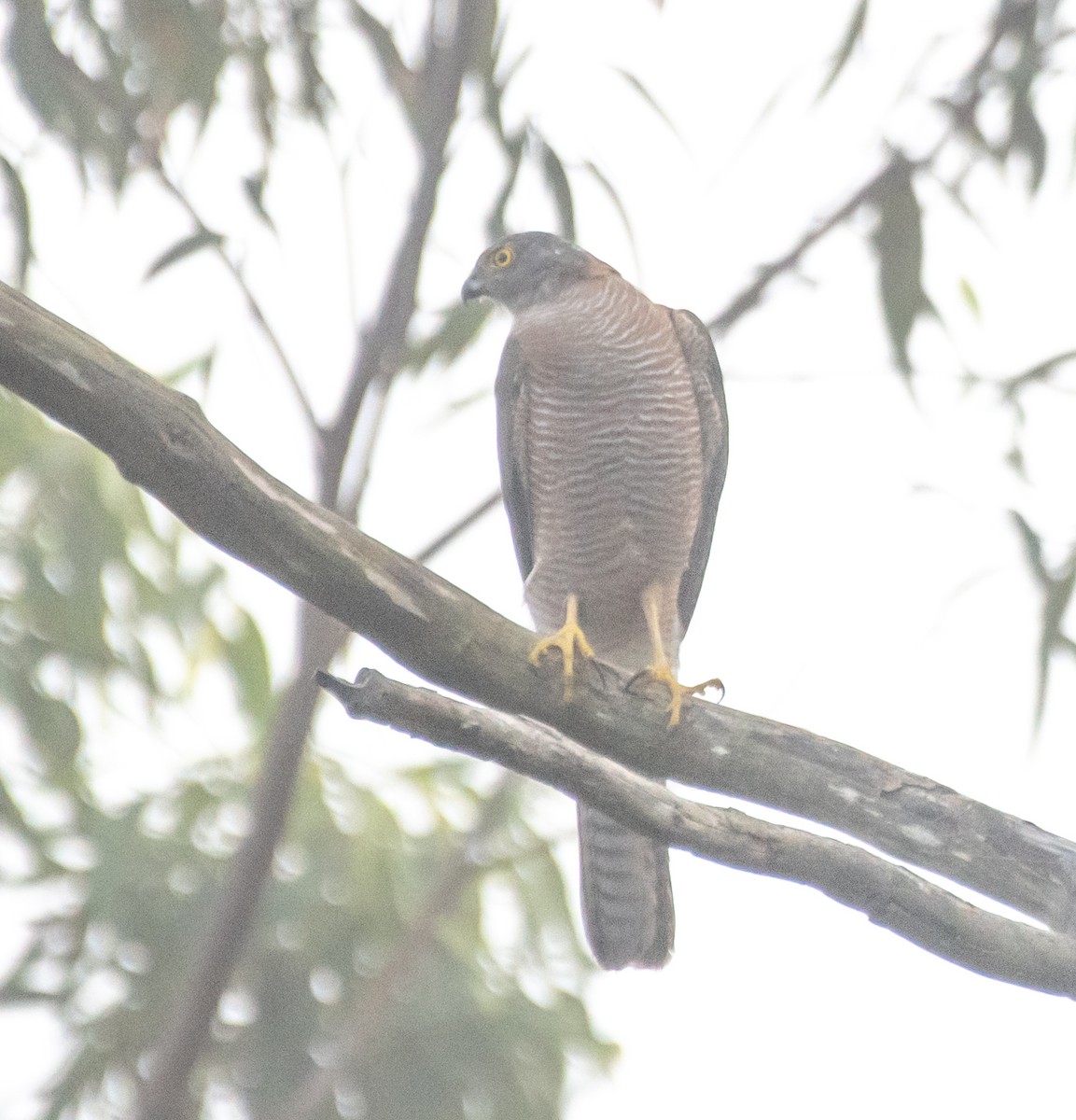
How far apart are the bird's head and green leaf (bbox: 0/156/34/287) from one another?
167 centimetres

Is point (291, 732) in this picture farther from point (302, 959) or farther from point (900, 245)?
point (900, 245)

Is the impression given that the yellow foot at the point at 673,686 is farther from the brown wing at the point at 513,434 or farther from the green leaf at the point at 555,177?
the green leaf at the point at 555,177

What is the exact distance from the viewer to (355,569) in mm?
2533

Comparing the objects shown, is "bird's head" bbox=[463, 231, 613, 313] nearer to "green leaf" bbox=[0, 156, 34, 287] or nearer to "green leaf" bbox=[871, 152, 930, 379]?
"green leaf" bbox=[871, 152, 930, 379]

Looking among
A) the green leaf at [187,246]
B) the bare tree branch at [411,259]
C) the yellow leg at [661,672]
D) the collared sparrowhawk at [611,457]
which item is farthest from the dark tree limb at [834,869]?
the green leaf at [187,246]

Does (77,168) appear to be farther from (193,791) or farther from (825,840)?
(825,840)

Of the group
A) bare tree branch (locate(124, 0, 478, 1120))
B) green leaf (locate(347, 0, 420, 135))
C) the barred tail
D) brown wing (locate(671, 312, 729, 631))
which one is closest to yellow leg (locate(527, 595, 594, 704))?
the barred tail

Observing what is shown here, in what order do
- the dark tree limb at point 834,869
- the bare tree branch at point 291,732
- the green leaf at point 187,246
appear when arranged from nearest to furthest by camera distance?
1. the dark tree limb at point 834,869
2. the bare tree branch at point 291,732
3. the green leaf at point 187,246

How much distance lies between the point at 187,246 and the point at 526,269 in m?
1.21

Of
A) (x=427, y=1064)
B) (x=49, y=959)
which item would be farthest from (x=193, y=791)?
(x=427, y=1064)

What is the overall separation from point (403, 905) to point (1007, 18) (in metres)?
3.97

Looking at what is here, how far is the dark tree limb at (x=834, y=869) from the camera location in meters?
2.49

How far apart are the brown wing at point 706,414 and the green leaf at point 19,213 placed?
2.00 metres

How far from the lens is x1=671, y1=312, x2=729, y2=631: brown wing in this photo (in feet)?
15.7
